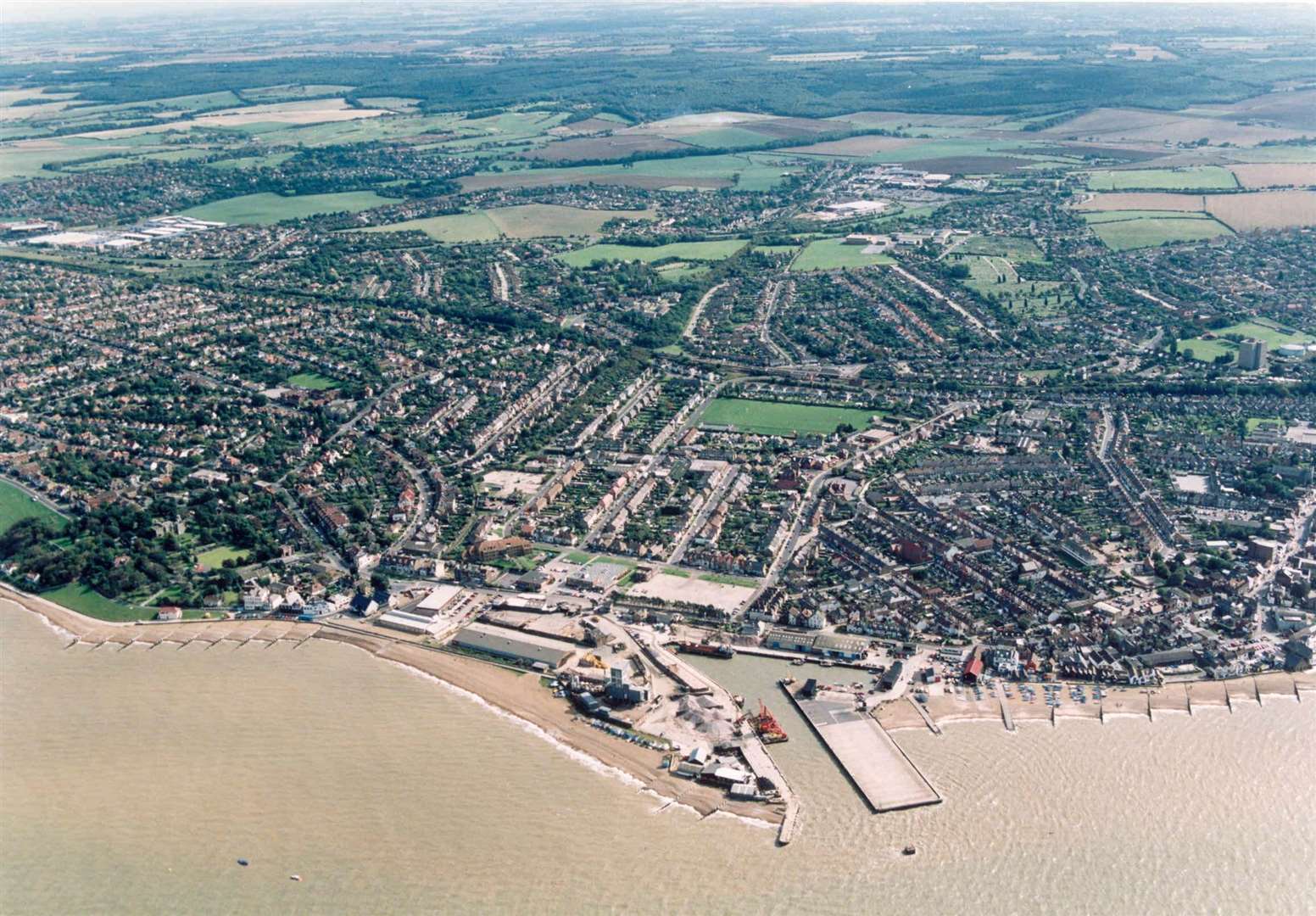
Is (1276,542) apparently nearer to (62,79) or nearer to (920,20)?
(62,79)

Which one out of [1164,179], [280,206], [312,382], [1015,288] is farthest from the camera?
[280,206]

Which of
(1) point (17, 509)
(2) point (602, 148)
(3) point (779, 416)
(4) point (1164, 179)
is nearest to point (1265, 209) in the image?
(4) point (1164, 179)

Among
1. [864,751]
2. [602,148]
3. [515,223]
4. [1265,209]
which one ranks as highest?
[864,751]

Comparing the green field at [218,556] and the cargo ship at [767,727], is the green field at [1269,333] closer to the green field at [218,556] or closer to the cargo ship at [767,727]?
the cargo ship at [767,727]

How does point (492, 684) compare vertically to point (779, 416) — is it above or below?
above

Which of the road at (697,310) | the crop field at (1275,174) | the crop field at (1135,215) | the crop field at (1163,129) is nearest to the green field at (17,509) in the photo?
the road at (697,310)

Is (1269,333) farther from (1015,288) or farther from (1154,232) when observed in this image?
(1154,232)
